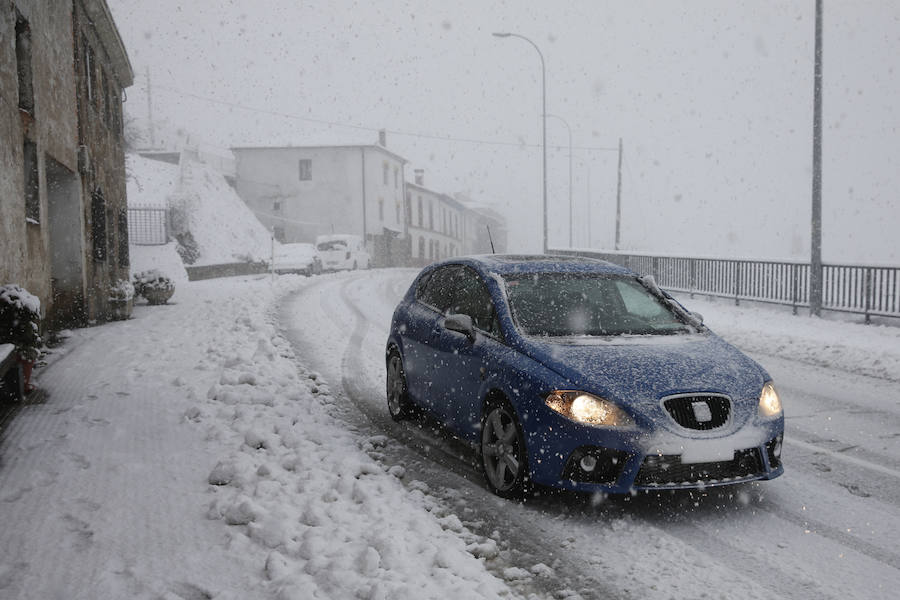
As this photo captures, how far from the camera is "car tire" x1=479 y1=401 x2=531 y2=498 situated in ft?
15.3

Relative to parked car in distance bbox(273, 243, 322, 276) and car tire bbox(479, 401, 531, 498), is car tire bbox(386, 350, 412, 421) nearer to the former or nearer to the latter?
car tire bbox(479, 401, 531, 498)

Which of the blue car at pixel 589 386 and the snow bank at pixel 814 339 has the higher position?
the blue car at pixel 589 386

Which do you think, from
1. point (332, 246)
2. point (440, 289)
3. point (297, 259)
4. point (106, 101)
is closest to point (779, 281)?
point (440, 289)

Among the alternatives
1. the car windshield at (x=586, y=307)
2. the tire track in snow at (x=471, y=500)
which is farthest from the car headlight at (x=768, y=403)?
the tire track in snow at (x=471, y=500)

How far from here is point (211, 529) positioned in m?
4.10

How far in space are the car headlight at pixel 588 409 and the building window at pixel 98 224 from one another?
13.7 m

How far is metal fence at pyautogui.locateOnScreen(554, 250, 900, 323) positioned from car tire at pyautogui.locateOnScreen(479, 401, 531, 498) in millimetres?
11667

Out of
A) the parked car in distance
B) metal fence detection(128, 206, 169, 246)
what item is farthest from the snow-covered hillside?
metal fence detection(128, 206, 169, 246)

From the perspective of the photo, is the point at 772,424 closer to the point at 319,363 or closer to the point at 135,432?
the point at 135,432

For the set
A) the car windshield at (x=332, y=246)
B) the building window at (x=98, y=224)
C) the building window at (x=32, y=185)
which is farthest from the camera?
the car windshield at (x=332, y=246)

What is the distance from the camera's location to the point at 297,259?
33.4 metres

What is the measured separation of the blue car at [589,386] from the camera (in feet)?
14.1

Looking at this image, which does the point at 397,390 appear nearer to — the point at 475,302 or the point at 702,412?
the point at 475,302

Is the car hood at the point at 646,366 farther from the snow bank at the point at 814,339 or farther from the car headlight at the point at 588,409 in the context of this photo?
the snow bank at the point at 814,339
